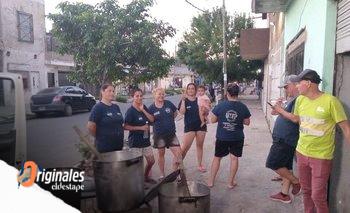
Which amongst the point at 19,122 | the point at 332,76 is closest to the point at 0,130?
the point at 19,122

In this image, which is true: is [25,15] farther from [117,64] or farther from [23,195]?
[23,195]

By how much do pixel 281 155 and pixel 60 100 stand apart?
17.9ft

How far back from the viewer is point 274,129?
4.55 meters

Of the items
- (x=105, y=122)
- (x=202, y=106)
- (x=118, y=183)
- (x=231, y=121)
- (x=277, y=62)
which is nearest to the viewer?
(x=118, y=183)

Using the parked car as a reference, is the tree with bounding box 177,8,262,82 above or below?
above

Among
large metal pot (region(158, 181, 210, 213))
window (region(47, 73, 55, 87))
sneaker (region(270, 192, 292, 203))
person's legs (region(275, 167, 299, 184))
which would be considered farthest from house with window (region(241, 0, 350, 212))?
window (region(47, 73, 55, 87))

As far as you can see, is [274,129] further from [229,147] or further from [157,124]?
[157,124]

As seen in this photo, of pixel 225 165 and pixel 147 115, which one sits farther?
pixel 225 165

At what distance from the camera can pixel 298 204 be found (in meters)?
4.68

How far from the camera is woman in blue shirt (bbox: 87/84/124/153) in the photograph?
4.43 metres

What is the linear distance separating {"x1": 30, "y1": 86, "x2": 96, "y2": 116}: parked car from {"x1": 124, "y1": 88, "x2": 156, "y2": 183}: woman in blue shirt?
4.55 ft

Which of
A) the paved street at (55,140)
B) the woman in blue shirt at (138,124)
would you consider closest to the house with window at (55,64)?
the paved street at (55,140)

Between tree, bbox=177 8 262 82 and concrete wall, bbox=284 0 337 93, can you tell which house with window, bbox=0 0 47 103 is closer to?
concrete wall, bbox=284 0 337 93

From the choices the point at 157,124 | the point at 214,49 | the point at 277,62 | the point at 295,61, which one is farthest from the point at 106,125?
the point at 214,49
